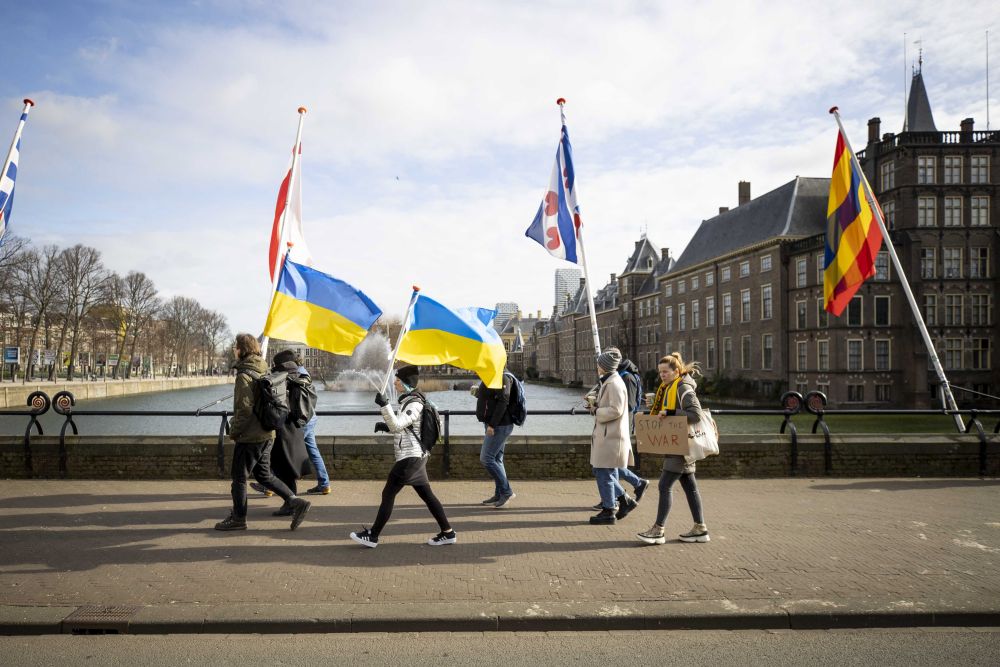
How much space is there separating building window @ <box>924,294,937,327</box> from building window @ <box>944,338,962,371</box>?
4.95 ft

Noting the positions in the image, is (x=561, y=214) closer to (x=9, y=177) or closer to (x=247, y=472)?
(x=247, y=472)

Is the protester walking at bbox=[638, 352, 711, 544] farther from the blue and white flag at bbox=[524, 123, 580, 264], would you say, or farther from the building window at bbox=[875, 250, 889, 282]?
the building window at bbox=[875, 250, 889, 282]

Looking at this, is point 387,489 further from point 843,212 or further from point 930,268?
point 930,268

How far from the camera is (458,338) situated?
787 cm

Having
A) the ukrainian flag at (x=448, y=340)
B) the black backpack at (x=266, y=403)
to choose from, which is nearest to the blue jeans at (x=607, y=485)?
the ukrainian flag at (x=448, y=340)

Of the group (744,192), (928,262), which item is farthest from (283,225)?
(744,192)

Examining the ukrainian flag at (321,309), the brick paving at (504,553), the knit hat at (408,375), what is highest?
the ukrainian flag at (321,309)

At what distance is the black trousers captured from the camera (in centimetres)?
735

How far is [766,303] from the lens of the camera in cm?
5575

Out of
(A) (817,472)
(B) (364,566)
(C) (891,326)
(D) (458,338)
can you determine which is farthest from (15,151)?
(C) (891,326)

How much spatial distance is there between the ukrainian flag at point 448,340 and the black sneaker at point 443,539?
1745mm

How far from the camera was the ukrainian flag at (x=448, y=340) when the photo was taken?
7715mm

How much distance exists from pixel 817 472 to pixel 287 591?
8.65 meters

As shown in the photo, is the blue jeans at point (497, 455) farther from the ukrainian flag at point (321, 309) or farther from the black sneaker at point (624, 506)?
the ukrainian flag at point (321, 309)
